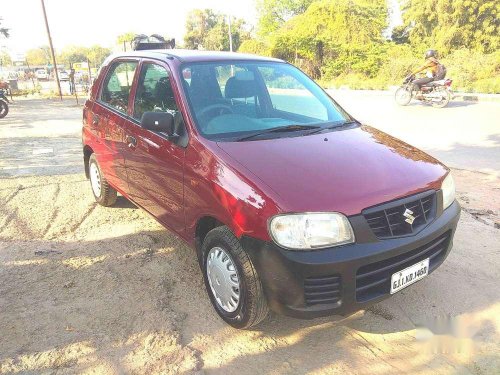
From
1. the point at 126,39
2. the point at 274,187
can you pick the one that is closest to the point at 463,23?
the point at 274,187

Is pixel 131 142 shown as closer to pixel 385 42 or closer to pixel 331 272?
pixel 331 272

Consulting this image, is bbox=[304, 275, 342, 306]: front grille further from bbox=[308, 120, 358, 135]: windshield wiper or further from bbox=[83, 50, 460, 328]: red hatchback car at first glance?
bbox=[308, 120, 358, 135]: windshield wiper

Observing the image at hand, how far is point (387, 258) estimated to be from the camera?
2318 millimetres

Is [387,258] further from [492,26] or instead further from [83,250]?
[492,26]

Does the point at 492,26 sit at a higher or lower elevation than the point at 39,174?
higher

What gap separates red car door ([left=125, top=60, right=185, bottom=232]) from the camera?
3080 mm

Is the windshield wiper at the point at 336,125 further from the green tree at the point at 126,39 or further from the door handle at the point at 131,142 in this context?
the green tree at the point at 126,39

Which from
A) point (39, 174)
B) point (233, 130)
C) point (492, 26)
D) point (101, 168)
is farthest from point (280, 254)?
point (492, 26)

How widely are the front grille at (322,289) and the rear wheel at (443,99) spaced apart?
11.8m

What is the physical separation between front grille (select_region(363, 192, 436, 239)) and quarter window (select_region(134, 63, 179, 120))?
5.47 feet

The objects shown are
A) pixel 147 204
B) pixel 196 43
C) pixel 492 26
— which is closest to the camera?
pixel 147 204

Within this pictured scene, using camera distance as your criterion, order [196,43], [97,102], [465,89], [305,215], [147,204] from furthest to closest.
Answer: [196,43], [465,89], [97,102], [147,204], [305,215]

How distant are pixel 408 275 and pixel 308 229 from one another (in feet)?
2.53

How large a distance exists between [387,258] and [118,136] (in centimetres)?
272
